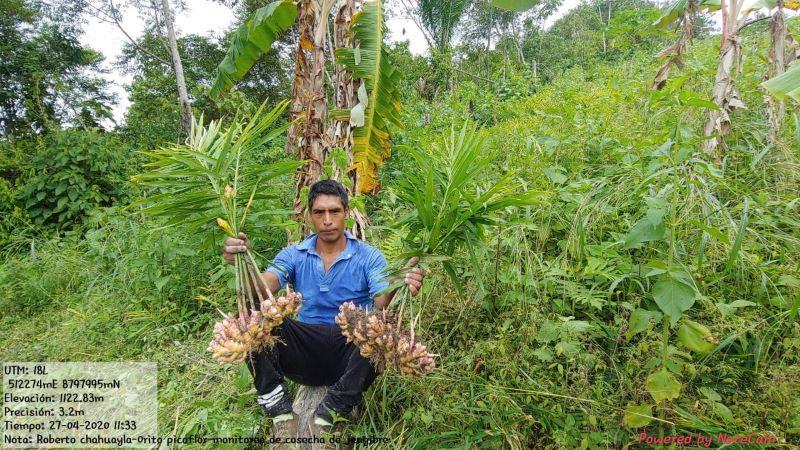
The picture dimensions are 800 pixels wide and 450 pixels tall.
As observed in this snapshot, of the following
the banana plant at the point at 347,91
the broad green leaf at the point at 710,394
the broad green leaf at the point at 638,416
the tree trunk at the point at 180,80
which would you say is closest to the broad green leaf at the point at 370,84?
the banana plant at the point at 347,91

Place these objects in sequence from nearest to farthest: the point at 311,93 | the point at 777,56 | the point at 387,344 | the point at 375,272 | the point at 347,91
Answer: the point at 387,344
the point at 375,272
the point at 777,56
the point at 311,93
the point at 347,91

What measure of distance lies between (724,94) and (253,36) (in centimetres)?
389

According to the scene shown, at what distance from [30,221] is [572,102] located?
7.19m

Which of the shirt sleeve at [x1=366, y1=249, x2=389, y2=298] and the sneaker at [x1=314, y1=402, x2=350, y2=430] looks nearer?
the sneaker at [x1=314, y1=402, x2=350, y2=430]

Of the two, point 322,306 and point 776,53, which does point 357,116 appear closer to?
point 322,306

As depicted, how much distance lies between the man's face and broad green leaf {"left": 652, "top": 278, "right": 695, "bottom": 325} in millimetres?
1531

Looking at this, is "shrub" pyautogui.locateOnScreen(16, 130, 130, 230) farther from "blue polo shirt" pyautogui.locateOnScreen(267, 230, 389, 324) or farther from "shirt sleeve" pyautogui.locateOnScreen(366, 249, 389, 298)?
"shirt sleeve" pyautogui.locateOnScreen(366, 249, 389, 298)

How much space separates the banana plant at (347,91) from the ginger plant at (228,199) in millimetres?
1297

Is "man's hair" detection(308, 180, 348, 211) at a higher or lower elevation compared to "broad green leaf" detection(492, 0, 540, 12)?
lower

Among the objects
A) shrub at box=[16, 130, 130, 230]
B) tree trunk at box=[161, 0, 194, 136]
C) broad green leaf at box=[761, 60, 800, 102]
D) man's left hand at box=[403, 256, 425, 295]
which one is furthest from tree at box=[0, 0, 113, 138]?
broad green leaf at box=[761, 60, 800, 102]

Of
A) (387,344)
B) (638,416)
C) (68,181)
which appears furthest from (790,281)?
(68,181)

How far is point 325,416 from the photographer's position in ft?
6.74

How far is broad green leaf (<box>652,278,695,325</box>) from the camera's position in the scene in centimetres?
155

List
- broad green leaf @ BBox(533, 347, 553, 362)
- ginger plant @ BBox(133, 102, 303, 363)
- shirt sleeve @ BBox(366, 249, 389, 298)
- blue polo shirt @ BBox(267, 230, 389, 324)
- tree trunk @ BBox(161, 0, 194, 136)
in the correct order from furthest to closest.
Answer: tree trunk @ BBox(161, 0, 194, 136), blue polo shirt @ BBox(267, 230, 389, 324), shirt sleeve @ BBox(366, 249, 389, 298), broad green leaf @ BBox(533, 347, 553, 362), ginger plant @ BBox(133, 102, 303, 363)
